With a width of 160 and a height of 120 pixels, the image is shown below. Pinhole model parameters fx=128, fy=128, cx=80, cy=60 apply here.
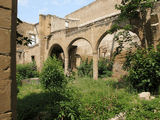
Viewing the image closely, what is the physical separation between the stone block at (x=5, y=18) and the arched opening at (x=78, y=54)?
14.3 metres

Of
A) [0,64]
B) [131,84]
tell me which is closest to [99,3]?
[131,84]

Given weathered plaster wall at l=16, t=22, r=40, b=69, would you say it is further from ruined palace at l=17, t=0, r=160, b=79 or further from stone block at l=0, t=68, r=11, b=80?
stone block at l=0, t=68, r=11, b=80

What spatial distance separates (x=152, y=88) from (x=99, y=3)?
18.1 m

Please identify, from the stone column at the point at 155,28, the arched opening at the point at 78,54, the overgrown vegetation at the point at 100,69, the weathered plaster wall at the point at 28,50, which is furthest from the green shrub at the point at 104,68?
the weathered plaster wall at the point at 28,50

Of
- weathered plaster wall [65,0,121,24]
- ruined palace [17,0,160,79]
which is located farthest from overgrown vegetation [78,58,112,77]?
weathered plaster wall [65,0,121,24]

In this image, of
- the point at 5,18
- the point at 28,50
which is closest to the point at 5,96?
the point at 5,18

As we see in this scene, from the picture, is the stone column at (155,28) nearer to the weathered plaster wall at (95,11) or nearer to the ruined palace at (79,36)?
the ruined palace at (79,36)

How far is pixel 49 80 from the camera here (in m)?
5.21

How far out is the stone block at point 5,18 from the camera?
1.41 metres

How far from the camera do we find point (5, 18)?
1433 millimetres

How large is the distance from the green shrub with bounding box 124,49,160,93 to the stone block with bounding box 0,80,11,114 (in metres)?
4.82

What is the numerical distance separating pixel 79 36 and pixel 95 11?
10920 mm

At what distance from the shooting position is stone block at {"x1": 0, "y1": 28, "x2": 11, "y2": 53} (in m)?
1.38

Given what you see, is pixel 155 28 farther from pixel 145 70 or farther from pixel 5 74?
pixel 5 74
